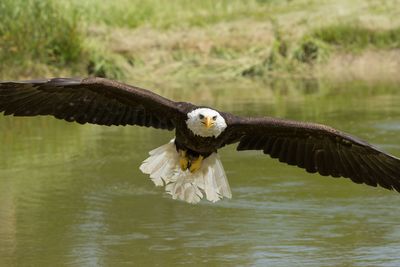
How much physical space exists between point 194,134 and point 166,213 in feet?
4.82

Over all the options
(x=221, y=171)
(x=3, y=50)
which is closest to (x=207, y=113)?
(x=221, y=171)

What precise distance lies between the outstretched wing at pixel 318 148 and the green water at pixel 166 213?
1.76 ft

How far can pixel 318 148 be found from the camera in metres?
7.99

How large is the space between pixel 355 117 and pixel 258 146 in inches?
222

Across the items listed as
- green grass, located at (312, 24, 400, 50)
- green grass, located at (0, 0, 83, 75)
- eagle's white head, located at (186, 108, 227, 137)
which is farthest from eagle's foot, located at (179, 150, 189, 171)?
green grass, located at (312, 24, 400, 50)

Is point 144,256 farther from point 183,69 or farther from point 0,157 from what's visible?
point 183,69

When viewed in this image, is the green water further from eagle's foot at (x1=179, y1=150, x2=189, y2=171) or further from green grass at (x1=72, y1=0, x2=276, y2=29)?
green grass at (x1=72, y1=0, x2=276, y2=29)

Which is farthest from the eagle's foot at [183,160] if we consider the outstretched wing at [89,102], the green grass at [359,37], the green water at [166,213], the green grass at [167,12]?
the green grass at [359,37]

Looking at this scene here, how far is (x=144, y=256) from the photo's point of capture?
25.6 feet

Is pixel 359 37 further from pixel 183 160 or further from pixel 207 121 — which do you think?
pixel 207 121

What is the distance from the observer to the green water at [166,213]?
7.86 metres

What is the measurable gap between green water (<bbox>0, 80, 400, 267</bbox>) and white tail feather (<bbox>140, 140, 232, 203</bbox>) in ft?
1.30

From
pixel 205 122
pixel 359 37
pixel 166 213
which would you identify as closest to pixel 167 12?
pixel 359 37

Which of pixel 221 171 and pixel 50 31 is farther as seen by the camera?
pixel 50 31
